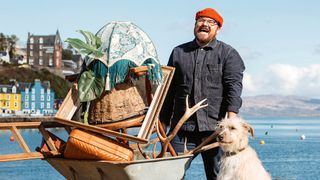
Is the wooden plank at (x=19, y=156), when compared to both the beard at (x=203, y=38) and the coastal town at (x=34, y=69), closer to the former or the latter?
the beard at (x=203, y=38)

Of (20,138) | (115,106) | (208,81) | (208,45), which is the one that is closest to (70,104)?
(115,106)

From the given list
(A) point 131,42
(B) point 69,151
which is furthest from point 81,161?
(A) point 131,42

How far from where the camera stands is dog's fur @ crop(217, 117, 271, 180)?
6078 millimetres

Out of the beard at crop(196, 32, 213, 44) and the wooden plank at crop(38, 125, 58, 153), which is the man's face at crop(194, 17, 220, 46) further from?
the wooden plank at crop(38, 125, 58, 153)

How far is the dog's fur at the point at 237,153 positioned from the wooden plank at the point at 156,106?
23.5 inches

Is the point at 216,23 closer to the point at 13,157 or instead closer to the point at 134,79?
the point at 134,79

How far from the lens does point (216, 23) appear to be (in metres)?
6.62

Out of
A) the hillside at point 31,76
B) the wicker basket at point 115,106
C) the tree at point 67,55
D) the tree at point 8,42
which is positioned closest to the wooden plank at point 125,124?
the wicker basket at point 115,106

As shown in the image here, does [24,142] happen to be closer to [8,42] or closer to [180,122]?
[180,122]

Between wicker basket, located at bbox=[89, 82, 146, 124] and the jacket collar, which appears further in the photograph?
the jacket collar

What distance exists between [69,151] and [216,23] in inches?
72.6

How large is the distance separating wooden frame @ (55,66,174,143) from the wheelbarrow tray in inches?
9.0

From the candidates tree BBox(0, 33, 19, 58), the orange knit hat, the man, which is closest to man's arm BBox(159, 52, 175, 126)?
the man

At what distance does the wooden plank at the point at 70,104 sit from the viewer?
6.21 metres
